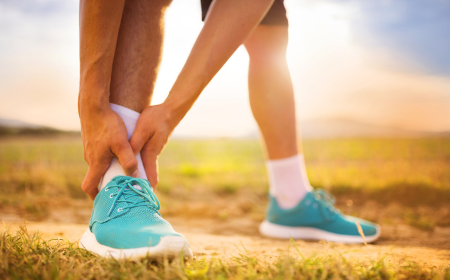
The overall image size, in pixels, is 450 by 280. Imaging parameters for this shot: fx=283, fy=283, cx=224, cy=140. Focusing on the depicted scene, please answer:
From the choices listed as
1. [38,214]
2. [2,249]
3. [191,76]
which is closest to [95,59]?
[191,76]

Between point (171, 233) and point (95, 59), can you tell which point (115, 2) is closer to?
point (95, 59)

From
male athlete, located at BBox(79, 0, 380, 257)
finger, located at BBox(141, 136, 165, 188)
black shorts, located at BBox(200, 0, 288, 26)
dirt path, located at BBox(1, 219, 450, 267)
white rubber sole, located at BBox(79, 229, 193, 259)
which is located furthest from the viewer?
black shorts, located at BBox(200, 0, 288, 26)

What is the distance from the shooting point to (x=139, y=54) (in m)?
1.45

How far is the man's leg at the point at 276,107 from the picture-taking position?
192 centimetres

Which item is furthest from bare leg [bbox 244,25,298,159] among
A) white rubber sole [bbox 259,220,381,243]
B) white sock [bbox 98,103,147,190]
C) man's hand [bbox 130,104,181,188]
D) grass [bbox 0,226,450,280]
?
grass [bbox 0,226,450,280]

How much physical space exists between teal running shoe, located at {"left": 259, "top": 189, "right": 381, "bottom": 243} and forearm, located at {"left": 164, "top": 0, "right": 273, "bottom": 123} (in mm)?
1176

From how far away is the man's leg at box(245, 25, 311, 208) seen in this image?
1917mm

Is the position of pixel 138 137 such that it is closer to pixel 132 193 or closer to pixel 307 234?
pixel 132 193

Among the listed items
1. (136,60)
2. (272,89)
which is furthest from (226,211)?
(136,60)

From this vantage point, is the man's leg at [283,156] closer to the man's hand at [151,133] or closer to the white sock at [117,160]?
the man's hand at [151,133]

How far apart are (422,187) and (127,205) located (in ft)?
11.0

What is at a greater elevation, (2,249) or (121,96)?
(121,96)

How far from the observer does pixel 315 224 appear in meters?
2.00

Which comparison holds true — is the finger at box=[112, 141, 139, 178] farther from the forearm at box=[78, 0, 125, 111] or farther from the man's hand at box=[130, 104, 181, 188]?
the forearm at box=[78, 0, 125, 111]
